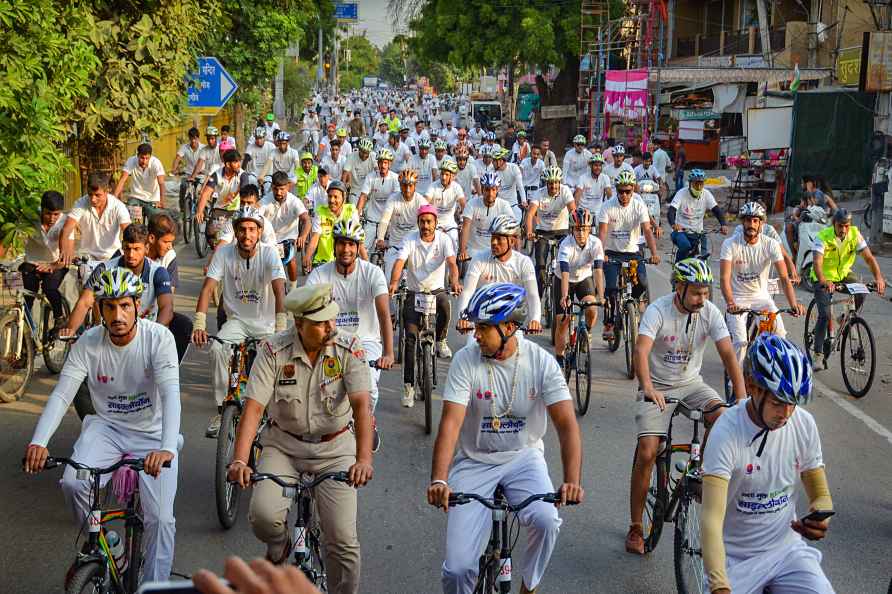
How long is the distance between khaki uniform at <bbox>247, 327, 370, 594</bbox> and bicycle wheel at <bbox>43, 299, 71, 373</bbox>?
5573 mm

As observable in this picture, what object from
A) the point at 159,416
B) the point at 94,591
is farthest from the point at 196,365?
the point at 94,591

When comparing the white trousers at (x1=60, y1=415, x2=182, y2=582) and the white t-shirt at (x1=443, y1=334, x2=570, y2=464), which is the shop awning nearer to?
the white t-shirt at (x1=443, y1=334, x2=570, y2=464)

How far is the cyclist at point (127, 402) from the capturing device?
564 cm

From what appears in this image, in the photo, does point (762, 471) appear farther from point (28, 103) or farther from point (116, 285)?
point (28, 103)

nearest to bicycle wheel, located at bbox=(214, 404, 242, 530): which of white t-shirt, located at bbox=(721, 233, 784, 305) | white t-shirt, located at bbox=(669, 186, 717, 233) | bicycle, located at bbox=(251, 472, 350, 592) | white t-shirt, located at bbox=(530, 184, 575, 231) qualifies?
bicycle, located at bbox=(251, 472, 350, 592)

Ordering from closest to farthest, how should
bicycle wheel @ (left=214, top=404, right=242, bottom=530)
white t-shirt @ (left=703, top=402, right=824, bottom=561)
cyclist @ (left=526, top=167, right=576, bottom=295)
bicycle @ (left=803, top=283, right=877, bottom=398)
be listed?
white t-shirt @ (left=703, top=402, right=824, bottom=561) < bicycle wheel @ (left=214, top=404, right=242, bottom=530) < bicycle @ (left=803, top=283, right=877, bottom=398) < cyclist @ (left=526, top=167, right=576, bottom=295)

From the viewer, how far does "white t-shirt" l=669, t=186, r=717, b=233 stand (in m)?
15.7

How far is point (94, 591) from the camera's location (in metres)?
5.20

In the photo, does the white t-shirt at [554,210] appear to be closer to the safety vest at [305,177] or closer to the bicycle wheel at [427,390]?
the safety vest at [305,177]

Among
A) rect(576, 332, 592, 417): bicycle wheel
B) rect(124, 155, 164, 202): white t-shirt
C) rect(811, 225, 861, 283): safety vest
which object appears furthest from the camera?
rect(124, 155, 164, 202): white t-shirt

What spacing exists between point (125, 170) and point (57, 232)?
5.57 m

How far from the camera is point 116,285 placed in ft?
19.2

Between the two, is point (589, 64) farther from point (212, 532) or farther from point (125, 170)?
point (212, 532)

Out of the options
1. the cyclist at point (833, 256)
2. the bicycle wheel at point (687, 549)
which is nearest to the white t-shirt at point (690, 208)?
the cyclist at point (833, 256)
